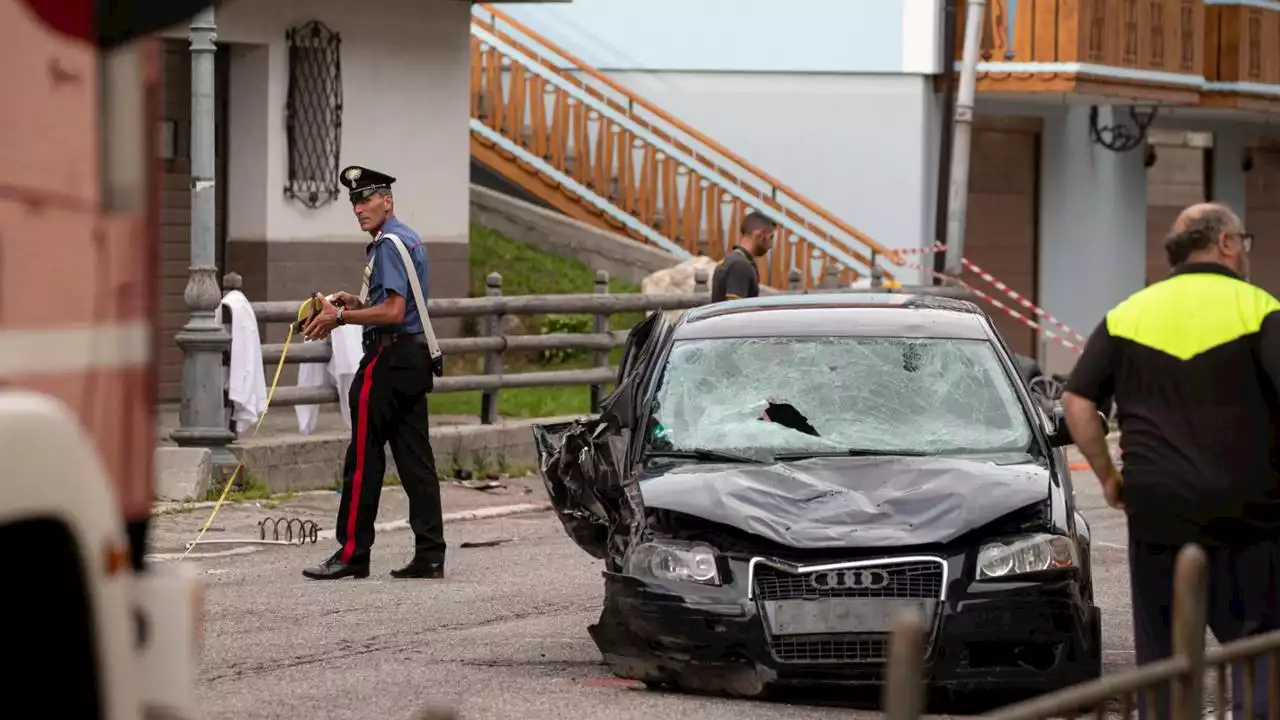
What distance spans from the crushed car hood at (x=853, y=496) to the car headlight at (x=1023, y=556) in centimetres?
11

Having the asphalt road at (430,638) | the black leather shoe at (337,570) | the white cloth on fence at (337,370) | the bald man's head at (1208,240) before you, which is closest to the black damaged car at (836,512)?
the asphalt road at (430,638)

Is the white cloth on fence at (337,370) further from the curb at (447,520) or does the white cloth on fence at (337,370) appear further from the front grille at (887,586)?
the front grille at (887,586)

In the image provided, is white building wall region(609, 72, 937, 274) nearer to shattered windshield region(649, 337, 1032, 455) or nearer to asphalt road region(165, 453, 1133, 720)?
asphalt road region(165, 453, 1133, 720)

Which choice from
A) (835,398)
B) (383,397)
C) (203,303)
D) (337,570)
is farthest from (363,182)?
(203,303)

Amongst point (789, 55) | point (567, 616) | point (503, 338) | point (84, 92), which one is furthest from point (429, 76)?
point (84, 92)

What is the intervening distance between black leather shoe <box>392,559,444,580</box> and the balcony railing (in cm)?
1699

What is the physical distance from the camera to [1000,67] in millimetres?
27828

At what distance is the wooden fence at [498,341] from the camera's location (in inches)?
632

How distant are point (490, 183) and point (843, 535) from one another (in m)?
19.8

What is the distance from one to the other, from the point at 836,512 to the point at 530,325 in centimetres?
1427

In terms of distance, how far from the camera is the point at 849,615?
836cm

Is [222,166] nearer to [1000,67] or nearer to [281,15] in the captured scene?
[281,15]

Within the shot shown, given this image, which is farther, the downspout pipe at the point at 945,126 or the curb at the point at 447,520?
the downspout pipe at the point at 945,126

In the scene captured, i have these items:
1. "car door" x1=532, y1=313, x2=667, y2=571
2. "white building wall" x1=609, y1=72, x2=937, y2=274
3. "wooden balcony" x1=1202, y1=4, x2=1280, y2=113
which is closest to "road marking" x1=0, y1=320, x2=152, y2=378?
"car door" x1=532, y1=313, x2=667, y2=571
